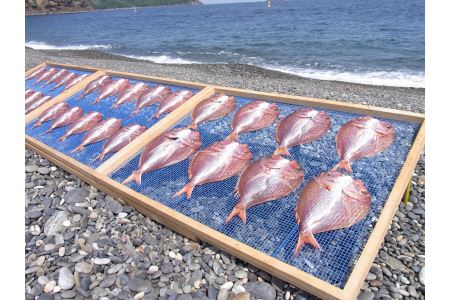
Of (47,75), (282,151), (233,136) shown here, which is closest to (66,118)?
(233,136)

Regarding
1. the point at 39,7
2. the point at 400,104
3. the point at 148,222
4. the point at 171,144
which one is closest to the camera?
the point at 148,222

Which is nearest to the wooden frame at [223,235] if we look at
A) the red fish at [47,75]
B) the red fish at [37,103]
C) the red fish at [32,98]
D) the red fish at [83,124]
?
the red fish at [83,124]

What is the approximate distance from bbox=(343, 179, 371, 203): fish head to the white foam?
35.6 ft

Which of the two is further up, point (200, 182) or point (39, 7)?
point (39, 7)

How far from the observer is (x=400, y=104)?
6.86 meters

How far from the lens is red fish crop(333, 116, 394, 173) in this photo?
271 cm

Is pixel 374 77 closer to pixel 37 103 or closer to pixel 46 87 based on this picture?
pixel 46 87

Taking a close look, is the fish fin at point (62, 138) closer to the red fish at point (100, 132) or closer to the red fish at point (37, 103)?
the red fish at point (100, 132)

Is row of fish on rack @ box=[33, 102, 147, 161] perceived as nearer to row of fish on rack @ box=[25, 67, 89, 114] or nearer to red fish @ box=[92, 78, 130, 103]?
red fish @ box=[92, 78, 130, 103]

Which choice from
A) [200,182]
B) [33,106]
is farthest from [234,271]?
[33,106]

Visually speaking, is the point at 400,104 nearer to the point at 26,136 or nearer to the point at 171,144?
the point at 171,144

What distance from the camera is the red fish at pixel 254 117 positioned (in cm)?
334

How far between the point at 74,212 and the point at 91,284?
1047 millimetres

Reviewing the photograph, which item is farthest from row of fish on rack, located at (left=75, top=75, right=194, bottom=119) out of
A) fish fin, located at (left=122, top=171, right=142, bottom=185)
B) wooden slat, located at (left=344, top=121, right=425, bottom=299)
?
wooden slat, located at (left=344, top=121, right=425, bottom=299)
